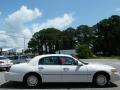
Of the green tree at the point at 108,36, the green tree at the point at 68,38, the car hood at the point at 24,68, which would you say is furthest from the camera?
the green tree at the point at 68,38

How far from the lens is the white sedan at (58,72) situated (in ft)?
47.3

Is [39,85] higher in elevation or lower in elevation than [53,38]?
lower

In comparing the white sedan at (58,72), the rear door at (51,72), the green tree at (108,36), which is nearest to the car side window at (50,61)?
the white sedan at (58,72)

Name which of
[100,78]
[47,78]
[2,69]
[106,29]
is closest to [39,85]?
Result: [47,78]

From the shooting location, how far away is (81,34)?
148375mm

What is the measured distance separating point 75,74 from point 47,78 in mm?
1210

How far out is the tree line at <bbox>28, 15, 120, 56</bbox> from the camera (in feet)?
408

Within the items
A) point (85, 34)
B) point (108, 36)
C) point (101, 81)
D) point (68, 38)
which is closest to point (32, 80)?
point (101, 81)

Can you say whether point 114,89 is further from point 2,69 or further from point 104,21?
point 104,21

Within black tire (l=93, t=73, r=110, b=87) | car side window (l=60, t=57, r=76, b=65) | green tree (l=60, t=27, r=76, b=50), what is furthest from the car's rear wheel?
green tree (l=60, t=27, r=76, b=50)

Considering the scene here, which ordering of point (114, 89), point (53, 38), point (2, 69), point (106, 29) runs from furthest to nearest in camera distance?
point (53, 38)
point (106, 29)
point (2, 69)
point (114, 89)

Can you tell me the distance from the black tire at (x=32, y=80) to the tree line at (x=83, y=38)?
4234 inches

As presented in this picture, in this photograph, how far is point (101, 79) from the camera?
14.6 metres

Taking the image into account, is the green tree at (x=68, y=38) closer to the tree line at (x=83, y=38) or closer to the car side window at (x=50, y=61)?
the tree line at (x=83, y=38)
